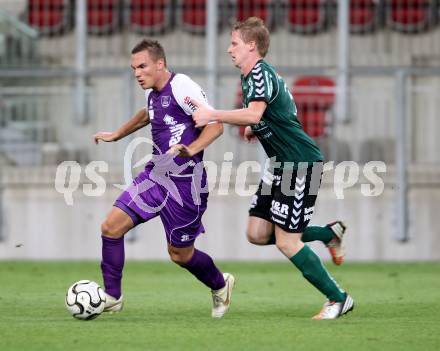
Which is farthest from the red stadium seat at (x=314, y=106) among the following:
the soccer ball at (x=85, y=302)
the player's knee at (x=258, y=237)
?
the soccer ball at (x=85, y=302)

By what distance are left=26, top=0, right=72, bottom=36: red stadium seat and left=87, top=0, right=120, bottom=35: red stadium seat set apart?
289 mm

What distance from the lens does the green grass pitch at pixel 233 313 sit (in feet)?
23.8

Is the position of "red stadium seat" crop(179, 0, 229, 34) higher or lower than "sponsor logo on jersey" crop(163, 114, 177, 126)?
higher

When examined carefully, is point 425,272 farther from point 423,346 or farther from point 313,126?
point 423,346

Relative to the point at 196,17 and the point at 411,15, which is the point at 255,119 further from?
the point at 196,17

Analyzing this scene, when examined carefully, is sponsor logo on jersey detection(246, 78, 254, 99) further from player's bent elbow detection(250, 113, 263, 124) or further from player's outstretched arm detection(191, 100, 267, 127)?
player's bent elbow detection(250, 113, 263, 124)

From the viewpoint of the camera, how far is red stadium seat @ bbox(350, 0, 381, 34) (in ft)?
54.5

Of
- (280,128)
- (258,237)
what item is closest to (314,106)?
(258,237)

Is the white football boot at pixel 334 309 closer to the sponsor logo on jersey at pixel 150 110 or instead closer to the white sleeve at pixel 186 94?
the white sleeve at pixel 186 94

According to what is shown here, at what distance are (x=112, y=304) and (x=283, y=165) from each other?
148 centimetres

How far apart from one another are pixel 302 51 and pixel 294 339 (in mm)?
9565

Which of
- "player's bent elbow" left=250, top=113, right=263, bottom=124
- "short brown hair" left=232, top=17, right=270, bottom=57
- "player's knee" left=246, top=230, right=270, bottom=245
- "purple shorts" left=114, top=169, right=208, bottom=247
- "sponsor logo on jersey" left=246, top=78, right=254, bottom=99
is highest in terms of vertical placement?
"short brown hair" left=232, top=17, right=270, bottom=57

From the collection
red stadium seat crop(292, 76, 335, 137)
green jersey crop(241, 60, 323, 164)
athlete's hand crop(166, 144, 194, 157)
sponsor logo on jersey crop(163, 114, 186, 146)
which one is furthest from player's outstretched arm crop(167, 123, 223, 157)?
red stadium seat crop(292, 76, 335, 137)

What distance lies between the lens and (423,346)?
7.13 m
